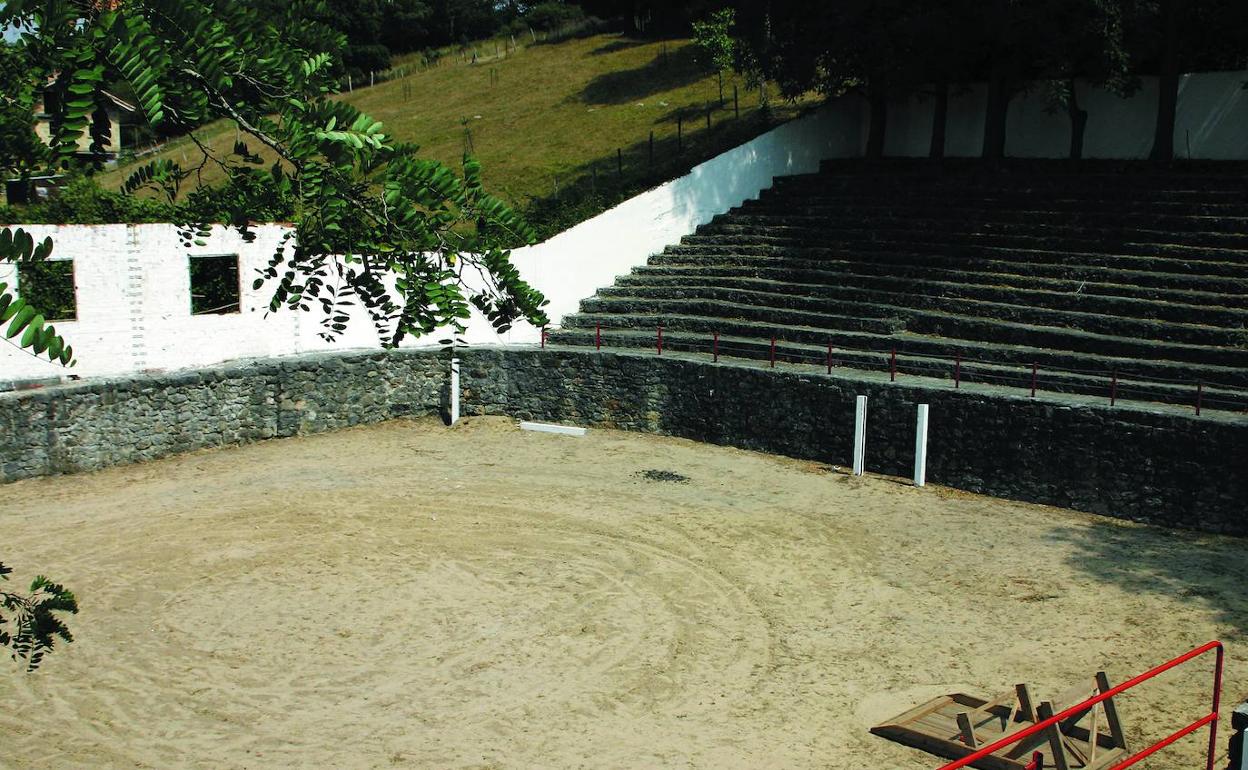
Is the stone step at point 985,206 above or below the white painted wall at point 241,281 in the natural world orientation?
above

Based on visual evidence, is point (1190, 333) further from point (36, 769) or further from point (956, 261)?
point (36, 769)

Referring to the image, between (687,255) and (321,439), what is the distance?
30.7 feet

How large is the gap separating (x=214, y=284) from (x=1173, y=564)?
1700 centimetres

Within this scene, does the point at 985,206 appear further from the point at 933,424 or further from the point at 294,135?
the point at 294,135

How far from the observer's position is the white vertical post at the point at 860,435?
62.4ft

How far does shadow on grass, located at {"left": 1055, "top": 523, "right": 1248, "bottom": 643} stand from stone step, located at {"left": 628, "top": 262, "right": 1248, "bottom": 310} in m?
5.17

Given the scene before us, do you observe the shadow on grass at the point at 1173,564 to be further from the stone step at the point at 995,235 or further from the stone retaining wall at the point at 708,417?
the stone step at the point at 995,235

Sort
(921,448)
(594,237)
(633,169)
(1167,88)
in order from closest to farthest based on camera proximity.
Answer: (921,448) < (1167,88) < (594,237) < (633,169)

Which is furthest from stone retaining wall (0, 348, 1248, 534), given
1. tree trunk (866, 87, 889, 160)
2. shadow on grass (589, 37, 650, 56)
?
shadow on grass (589, 37, 650, 56)

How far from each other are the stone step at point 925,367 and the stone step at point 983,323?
2.58ft

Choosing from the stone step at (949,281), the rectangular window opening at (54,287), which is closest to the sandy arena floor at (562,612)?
the rectangular window opening at (54,287)

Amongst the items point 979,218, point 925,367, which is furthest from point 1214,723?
point 979,218

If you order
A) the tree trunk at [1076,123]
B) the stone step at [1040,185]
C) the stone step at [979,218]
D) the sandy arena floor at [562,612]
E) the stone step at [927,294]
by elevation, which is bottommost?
the sandy arena floor at [562,612]

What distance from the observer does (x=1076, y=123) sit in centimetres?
2673
